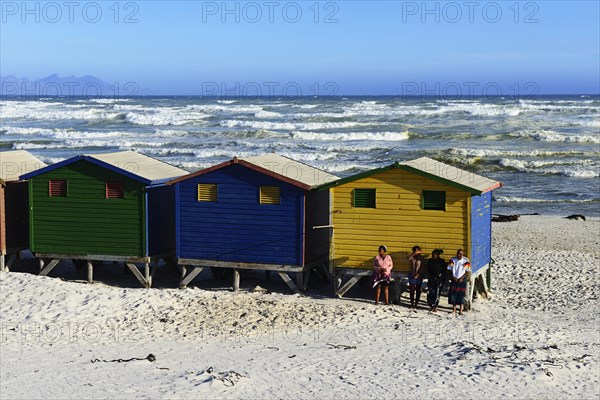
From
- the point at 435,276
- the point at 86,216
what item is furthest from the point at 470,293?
the point at 86,216

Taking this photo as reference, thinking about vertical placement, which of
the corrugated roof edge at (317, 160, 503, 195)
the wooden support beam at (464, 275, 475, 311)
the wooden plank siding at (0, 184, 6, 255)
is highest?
the corrugated roof edge at (317, 160, 503, 195)

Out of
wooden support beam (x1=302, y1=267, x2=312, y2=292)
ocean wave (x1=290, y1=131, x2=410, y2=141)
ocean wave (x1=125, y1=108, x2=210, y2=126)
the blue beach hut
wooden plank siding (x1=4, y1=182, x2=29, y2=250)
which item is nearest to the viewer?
the blue beach hut

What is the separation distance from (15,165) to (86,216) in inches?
125

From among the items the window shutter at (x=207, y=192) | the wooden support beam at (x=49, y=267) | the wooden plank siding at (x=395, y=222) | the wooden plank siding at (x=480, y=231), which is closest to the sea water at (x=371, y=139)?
the wooden plank siding at (x=480, y=231)

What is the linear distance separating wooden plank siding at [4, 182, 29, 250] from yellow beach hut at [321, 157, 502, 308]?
7.70 meters

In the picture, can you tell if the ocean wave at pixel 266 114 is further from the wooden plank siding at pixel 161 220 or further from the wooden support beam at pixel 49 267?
the wooden support beam at pixel 49 267

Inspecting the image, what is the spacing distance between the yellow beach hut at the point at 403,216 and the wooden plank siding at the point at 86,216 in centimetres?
437

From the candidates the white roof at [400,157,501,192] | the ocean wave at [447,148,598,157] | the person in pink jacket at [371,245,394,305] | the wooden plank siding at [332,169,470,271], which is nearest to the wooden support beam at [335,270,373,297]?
the wooden plank siding at [332,169,470,271]

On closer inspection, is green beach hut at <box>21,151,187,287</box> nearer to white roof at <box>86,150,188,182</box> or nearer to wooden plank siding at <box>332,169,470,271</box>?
white roof at <box>86,150,188,182</box>

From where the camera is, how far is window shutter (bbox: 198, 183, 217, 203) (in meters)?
19.5

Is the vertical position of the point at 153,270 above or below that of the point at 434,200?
below

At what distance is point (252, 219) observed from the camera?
63.2ft

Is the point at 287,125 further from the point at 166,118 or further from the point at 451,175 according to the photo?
the point at 451,175

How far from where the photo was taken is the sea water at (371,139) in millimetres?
43406
